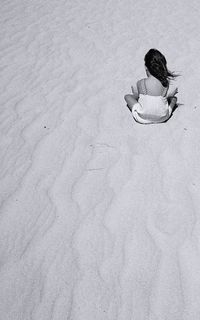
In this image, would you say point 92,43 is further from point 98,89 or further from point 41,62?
point 98,89

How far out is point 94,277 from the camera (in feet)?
7.36

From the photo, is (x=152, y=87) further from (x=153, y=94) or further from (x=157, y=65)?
(x=157, y=65)

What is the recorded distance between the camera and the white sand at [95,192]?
2160 mm

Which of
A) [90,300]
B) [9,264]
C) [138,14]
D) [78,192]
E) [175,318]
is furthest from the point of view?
[138,14]

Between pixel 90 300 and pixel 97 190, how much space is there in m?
1.01

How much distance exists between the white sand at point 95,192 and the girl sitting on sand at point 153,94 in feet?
0.45

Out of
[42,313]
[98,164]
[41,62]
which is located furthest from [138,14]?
[42,313]

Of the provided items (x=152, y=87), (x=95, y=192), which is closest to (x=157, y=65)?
(x=152, y=87)

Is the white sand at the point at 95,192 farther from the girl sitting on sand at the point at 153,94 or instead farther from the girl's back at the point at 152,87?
the girl's back at the point at 152,87

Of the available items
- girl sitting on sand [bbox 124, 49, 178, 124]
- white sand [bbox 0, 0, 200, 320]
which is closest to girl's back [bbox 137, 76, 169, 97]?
Answer: girl sitting on sand [bbox 124, 49, 178, 124]

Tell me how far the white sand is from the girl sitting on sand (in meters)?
0.14

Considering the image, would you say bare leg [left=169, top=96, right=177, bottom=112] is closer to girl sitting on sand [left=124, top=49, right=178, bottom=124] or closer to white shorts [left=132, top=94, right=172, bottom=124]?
girl sitting on sand [left=124, top=49, right=178, bottom=124]

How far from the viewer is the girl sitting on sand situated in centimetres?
323

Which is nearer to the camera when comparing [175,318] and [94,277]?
[175,318]
